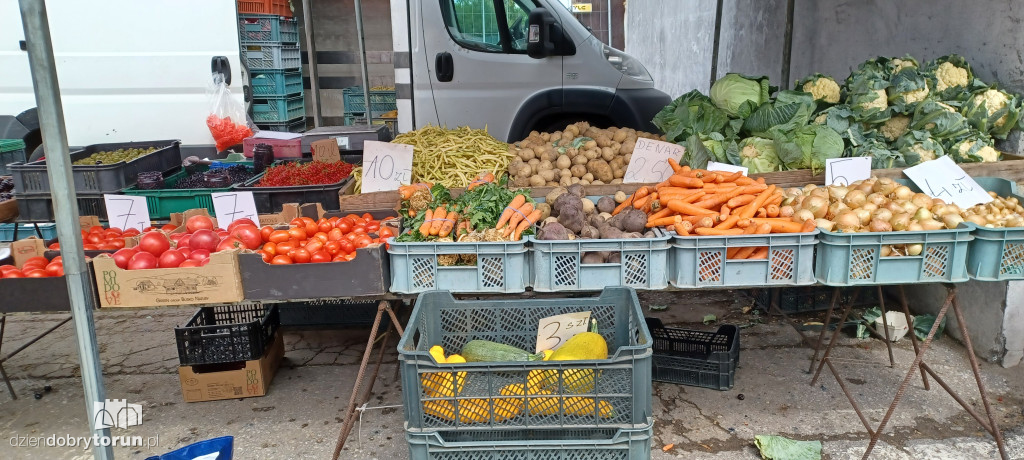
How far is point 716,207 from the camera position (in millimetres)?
3525

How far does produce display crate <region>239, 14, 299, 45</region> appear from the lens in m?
8.64

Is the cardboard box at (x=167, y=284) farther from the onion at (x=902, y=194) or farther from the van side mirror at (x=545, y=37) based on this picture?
the van side mirror at (x=545, y=37)

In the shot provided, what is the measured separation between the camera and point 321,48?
11.5 meters

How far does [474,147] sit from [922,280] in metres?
2.95

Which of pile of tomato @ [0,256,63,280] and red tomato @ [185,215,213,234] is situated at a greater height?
red tomato @ [185,215,213,234]

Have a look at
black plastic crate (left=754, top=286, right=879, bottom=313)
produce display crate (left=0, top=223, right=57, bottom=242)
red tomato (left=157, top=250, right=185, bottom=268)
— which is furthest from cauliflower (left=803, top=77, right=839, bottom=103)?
produce display crate (left=0, top=223, right=57, bottom=242)

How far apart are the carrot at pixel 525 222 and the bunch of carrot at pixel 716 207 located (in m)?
0.55

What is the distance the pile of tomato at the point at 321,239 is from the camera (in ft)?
11.1

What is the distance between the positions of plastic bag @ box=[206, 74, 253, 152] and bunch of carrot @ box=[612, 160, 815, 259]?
5.12 metres

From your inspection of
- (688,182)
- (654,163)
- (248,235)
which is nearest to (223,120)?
(248,235)

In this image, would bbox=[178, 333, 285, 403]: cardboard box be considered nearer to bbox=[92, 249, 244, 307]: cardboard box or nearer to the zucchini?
bbox=[92, 249, 244, 307]: cardboard box

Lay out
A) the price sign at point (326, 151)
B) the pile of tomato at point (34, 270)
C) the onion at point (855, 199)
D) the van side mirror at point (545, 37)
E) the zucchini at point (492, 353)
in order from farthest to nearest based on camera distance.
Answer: the van side mirror at point (545, 37)
the price sign at point (326, 151)
the onion at point (855, 199)
the pile of tomato at point (34, 270)
the zucchini at point (492, 353)

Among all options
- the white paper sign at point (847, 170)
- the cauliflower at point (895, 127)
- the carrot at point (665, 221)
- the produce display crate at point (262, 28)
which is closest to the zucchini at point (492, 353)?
the carrot at point (665, 221)

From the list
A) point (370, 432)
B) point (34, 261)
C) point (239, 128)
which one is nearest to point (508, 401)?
point (370, 432)
